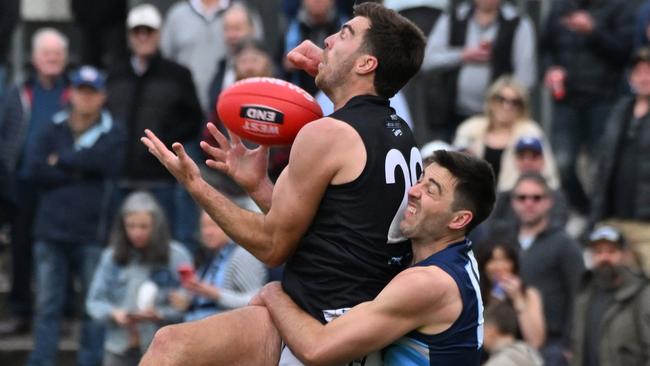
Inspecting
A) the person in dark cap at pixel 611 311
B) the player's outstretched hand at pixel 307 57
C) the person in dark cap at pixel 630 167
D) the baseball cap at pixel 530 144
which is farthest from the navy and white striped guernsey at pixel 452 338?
the baseball cap at pixel 530 144

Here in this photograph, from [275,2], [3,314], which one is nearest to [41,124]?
[3,314]

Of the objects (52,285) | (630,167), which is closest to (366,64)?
(630,167)

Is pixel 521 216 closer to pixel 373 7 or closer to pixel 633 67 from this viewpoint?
pixel 633 67

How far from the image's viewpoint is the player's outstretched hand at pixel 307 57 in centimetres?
716

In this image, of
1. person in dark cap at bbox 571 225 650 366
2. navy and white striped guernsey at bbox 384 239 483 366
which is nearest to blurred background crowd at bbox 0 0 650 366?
person in dark cap at bbox 571 225 650 366

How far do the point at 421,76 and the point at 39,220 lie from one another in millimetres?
3061

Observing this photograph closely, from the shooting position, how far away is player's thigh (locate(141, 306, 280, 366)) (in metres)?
6.84

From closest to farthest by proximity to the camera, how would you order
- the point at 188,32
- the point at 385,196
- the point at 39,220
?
the point at 385,196 < the point at 39,220 < the point at 188,32

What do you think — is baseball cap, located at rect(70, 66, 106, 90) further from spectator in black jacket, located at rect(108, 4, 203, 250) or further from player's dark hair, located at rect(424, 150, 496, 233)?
player's dark hair, located at rect(424, 150, 496, 233)

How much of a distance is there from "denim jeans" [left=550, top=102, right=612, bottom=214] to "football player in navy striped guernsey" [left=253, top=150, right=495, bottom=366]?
6153 millimetres

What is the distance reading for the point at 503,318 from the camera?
9812mm

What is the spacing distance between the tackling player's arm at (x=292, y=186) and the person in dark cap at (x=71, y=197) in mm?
5074

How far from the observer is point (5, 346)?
12.5 metres

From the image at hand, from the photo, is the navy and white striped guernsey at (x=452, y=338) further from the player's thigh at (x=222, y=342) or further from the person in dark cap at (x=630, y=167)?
the person in dark cap at (x=630, y=167)
